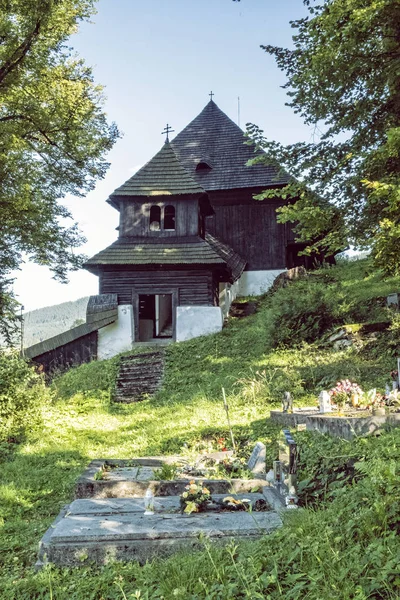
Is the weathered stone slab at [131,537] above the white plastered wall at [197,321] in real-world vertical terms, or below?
below

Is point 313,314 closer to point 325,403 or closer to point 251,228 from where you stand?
point 325,403

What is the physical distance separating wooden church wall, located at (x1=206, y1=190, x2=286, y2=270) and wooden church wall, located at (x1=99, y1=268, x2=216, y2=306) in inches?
231

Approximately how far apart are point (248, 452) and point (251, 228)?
57.1 feet

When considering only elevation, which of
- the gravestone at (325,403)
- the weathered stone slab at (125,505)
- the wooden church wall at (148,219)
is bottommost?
the weathered stone slab at (125,505)

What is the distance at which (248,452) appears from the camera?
8.64 meters

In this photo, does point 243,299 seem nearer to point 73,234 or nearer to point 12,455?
point 73,234

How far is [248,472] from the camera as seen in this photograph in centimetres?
724

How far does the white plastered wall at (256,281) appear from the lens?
24.5 m

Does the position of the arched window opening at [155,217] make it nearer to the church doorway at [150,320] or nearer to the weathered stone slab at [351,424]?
the church doorway at [150,320]

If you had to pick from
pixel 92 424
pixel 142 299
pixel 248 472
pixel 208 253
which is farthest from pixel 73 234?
pixel 248 472

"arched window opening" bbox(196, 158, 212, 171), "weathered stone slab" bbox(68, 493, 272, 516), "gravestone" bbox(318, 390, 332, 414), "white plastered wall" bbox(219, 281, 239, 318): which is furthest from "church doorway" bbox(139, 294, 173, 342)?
"weathered stone slab" bbox(68, 493, 272, 516)

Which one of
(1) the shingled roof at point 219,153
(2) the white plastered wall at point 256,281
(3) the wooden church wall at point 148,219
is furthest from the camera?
(1) the shingled roof at point 219,153

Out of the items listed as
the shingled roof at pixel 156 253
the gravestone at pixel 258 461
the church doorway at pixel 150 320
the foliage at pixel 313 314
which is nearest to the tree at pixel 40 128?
the shingled roof at pixel 156 253

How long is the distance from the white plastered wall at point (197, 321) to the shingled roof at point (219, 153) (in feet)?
26.4
